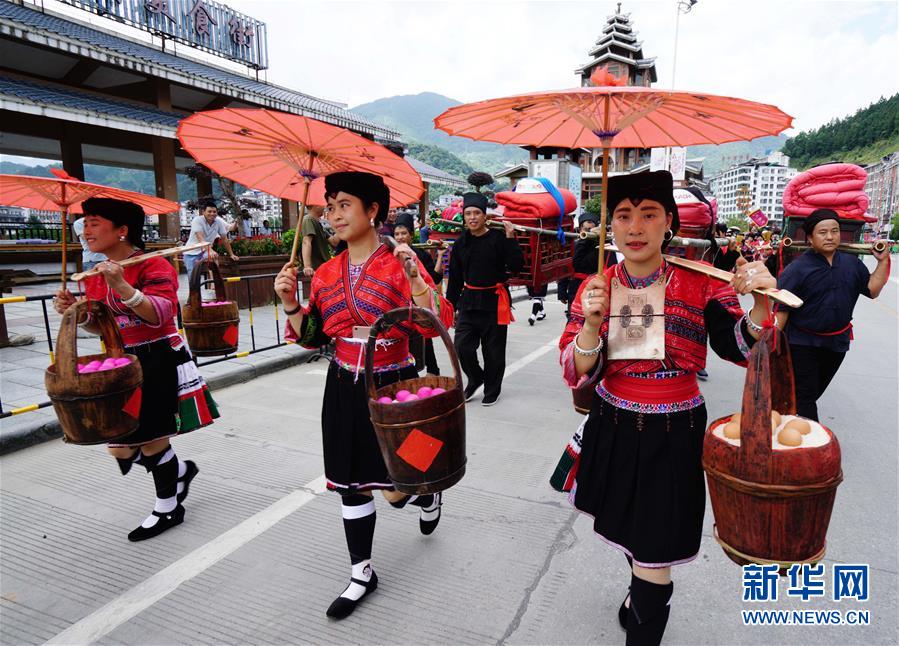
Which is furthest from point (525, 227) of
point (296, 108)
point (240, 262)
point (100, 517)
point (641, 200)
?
point (296, 108)

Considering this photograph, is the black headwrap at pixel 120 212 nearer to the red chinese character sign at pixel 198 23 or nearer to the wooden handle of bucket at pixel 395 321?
the wooden handle of bucket at pixel 395 321

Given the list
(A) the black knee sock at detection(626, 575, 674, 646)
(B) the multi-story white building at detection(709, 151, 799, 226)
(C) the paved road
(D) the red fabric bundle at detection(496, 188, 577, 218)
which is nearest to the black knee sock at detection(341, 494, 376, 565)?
(C) the paved road

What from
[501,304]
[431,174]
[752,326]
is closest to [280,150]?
[752,326]

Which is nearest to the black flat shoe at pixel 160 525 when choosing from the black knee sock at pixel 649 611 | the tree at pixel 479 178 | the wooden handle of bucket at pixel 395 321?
the wooden handle of bucket at pixel 395 321

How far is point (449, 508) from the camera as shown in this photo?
133 inches

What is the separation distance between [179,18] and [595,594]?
18430 millimetres

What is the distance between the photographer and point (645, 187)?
1.94 metres

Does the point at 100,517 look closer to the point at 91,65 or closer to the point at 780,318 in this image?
the point at 780,318

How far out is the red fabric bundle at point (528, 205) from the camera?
5594 mm

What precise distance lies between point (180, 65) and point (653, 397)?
1614cm

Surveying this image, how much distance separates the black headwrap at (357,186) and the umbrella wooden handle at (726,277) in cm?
128

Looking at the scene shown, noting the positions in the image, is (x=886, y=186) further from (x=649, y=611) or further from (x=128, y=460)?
(x=128, y=460)

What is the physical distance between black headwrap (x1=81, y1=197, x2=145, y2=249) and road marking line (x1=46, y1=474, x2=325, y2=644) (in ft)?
5.67

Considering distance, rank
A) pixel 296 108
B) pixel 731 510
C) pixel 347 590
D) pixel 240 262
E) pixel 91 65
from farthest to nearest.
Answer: pixel 296 108 → pixel 91 65 → pixel 240 262 → pixel 347 590 → pixel 731 510
